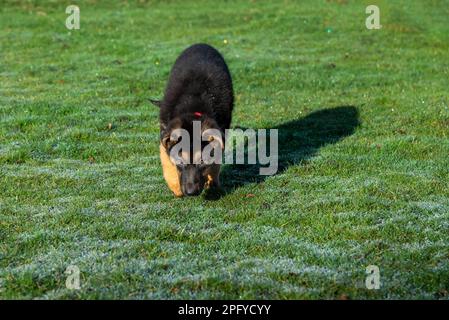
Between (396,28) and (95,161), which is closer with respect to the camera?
(95,161)

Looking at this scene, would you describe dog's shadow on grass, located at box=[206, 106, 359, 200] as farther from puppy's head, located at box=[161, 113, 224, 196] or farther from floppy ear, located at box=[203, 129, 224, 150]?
floppy ear, located at box=[203, 129, 224, 150]

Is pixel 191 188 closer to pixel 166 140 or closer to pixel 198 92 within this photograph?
pixel 166 140

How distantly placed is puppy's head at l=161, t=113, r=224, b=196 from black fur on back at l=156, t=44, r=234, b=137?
10cm

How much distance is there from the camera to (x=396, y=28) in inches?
1080

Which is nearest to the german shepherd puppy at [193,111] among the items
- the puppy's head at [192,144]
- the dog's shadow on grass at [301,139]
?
the puppy's head at [192,144]

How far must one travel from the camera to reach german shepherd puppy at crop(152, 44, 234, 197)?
9766 millimetres

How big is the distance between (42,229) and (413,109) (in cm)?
1049

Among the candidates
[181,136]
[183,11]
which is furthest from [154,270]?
[183,11]

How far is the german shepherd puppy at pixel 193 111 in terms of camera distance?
384 inches

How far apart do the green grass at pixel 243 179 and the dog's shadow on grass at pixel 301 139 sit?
7 centimetres

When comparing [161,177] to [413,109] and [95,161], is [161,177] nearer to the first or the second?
[95,161]

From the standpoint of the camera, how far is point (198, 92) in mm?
10820

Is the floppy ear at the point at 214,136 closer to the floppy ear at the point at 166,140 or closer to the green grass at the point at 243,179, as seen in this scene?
the floppy ear at the point at 166,140

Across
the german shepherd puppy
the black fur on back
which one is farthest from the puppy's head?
Answer: the black fur on back
